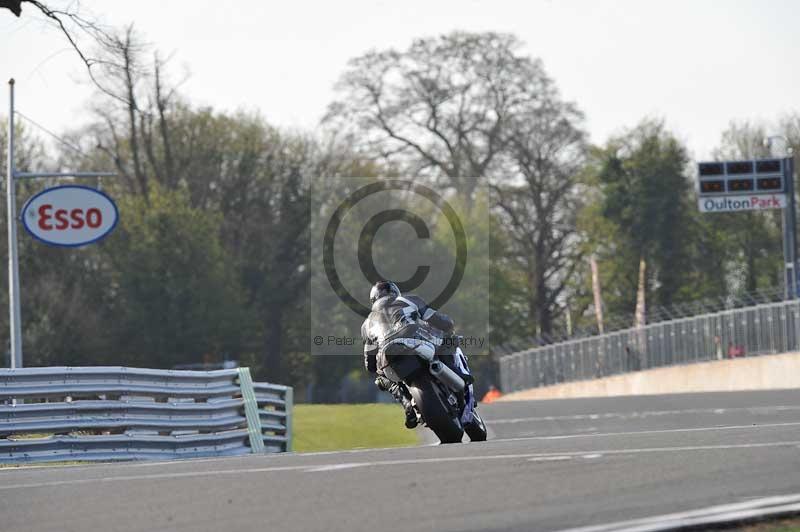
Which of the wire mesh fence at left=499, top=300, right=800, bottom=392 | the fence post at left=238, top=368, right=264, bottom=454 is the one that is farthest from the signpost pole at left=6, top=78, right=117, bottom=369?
the wire mesh fence at left=499, top=300, right=800, bottom=392

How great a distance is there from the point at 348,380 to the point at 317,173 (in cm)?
1313

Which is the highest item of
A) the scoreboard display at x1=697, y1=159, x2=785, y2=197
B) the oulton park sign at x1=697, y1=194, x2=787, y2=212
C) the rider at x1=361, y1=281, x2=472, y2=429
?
the scoreboard display at x1=697, y1=159, x2=785, y2=197

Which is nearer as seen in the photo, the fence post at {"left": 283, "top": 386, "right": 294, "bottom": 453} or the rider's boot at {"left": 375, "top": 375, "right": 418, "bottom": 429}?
the rider's boot at {"left": 375, "top": 375, "right": 418, "bottom": 429}

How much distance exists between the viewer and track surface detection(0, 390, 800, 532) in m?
8.09

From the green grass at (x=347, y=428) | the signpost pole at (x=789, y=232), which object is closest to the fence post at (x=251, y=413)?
the green grass at (x=347, y=428)

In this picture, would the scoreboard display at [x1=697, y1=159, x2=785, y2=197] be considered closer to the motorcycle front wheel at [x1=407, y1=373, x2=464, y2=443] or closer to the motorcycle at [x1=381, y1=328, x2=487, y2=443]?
the motorcycle at [x1=381, y1=328, x2=487, y2=443]

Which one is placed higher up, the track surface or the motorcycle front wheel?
the motorcycle front wheel

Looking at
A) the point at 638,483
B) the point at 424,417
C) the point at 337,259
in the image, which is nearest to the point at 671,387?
the point at 337,259

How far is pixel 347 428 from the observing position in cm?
2703

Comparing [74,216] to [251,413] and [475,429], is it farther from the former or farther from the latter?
[475,429]

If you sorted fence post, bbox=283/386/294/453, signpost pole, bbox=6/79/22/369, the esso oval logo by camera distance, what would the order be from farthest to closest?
the esso oval logo
signpost pole, bbox=6/79/22/369
fence post, bbox=283/386/294/453

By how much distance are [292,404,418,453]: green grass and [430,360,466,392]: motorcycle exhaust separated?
27.2 ft

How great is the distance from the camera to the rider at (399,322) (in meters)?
14.8

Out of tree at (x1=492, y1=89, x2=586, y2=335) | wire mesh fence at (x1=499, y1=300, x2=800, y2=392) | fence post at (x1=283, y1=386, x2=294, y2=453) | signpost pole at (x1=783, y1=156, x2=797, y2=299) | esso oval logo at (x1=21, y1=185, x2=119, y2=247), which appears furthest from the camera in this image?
tree at (x1=492, y1=89, x2=586, y2=335)
